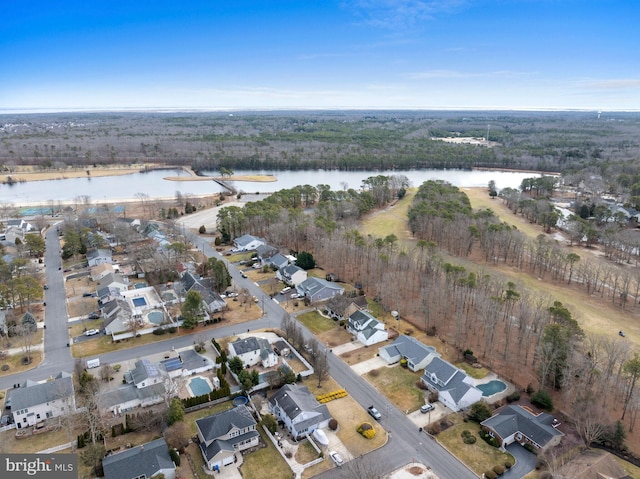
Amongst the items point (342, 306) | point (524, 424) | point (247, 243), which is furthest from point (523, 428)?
point (247, 243)

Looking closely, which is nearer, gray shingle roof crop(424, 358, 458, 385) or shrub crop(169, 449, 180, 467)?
shrub crop(169, 449, 180, 467)

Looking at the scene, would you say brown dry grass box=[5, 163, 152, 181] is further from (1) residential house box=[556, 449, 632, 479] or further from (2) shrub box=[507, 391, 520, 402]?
(1) residential house box=[556, 449, 632, 479]

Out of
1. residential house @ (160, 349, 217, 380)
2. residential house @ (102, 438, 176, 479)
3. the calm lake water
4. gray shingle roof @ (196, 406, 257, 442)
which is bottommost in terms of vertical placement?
residential house @ (160, 349, 217, 380)

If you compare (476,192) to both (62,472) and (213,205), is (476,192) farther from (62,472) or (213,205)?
(62,472)

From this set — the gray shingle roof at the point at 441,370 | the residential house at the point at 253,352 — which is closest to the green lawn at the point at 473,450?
the gray shingle roof at the point at 441,370

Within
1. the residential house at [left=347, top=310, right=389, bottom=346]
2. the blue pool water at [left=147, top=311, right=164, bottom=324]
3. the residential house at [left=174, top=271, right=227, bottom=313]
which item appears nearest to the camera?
the residential house at [left=347, top=310, right=389, bottom=346]

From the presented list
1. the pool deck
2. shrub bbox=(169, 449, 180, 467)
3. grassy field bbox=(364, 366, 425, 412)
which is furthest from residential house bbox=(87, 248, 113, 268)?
the pool deck
